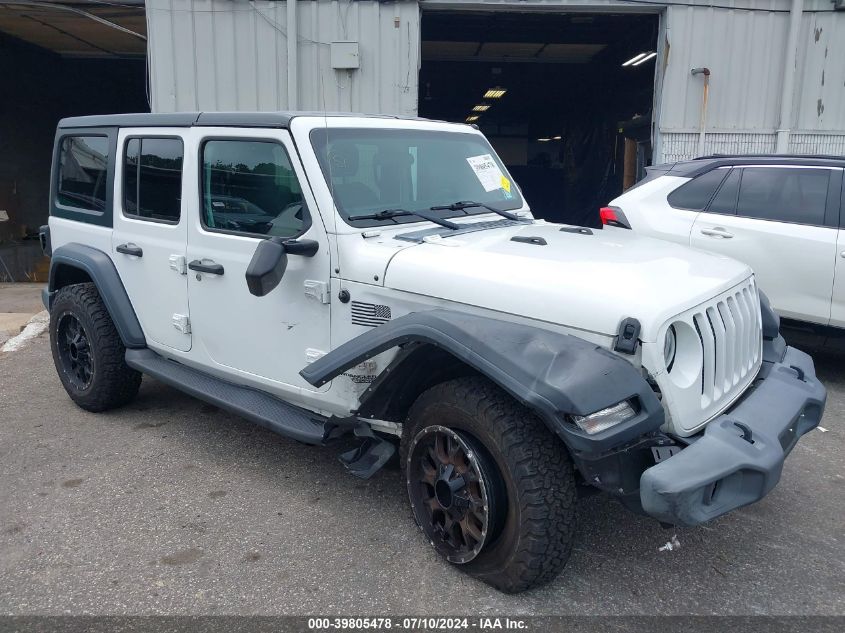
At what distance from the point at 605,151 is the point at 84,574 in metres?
15.9

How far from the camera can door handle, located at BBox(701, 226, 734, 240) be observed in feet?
18.8

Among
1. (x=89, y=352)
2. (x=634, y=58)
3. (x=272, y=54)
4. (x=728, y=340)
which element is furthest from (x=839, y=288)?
(x=634, y=58)

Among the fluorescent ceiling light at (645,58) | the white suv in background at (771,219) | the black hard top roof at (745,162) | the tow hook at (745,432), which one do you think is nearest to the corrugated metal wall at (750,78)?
the black hard top roof at (745,162)

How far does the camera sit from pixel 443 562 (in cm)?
310

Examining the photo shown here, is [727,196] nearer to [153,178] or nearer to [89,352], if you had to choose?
[153,178]

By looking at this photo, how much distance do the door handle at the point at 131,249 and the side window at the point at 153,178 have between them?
183mm

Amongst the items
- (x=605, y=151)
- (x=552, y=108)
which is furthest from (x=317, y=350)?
(x=552, y=108)

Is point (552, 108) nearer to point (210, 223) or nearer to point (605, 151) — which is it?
point (605, 151)

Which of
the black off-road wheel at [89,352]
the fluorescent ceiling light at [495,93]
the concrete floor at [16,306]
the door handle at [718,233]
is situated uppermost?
the fluorescent ceiling light at [495,93]

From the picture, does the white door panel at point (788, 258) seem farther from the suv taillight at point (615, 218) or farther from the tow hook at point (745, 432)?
the tow hook at point (745, 432)

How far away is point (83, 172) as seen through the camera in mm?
4879

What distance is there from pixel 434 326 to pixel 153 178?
95.2 inches

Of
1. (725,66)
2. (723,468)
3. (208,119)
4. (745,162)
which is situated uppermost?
(725,66)

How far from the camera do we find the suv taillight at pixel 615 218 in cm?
625
